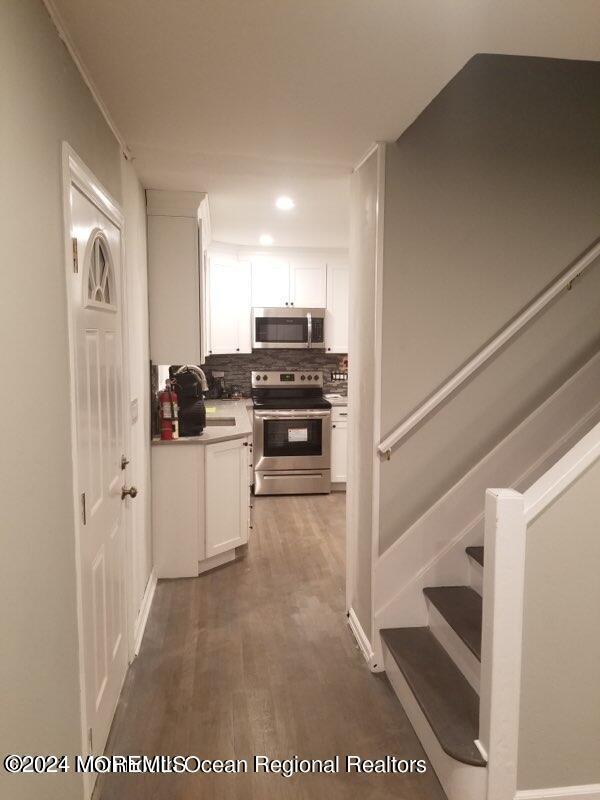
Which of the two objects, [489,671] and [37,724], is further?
[489,671]

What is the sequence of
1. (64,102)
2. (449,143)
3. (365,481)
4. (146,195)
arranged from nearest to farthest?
(64,102)
(449,143)
(365,481)
(146,195)

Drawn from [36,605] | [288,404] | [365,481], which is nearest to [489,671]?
[365,481]

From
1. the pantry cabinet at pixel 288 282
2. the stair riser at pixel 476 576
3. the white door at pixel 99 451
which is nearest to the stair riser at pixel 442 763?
the stair riser at pixel 476 576

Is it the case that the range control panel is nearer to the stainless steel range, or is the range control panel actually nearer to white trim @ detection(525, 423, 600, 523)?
the stainless steel range

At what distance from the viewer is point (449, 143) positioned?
2543mm

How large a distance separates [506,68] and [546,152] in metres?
0.42

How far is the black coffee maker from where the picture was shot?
11.8 ft

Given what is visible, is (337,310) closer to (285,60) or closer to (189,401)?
(189,401)

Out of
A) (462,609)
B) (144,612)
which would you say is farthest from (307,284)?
(462,609)

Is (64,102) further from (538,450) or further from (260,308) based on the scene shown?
(260,308)

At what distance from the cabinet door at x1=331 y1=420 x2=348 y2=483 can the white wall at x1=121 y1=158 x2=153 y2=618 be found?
2.43m

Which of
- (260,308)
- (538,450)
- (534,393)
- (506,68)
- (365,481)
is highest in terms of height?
(506,68)

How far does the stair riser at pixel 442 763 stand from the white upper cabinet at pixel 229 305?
360 centimetres

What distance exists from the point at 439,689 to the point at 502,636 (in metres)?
0.56
